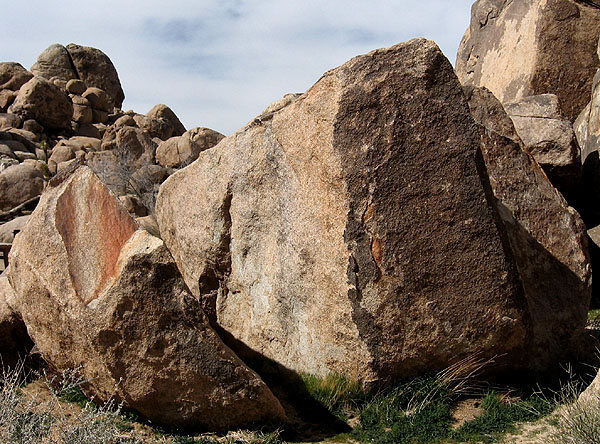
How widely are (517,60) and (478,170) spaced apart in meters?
4.58

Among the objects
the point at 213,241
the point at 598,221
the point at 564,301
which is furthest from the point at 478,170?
the point at 598,221

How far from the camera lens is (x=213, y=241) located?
5.14m

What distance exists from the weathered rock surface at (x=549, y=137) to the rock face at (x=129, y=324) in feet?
12.8

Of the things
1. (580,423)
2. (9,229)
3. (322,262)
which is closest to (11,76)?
(9,229)

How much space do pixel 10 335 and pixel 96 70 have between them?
3367cm

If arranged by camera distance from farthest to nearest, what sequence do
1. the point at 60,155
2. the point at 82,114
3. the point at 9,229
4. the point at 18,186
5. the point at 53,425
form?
the point at 82,114, the point at 60,155, the point at 18,186, the point at 9,229, the point at 53,425

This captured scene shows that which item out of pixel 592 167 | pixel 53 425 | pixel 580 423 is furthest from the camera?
pixel 592 167

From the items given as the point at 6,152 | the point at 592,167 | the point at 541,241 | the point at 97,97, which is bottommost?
the point at 541,241

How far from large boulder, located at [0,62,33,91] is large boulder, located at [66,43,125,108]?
4.34 m

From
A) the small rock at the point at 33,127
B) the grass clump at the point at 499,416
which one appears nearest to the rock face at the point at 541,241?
the grass clump at the point at 499,416

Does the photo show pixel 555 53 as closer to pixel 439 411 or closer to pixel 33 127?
pixel 439 411

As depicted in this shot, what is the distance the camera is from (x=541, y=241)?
4754 millimetres

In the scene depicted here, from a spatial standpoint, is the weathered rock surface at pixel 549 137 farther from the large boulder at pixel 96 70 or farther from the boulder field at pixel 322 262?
the large boulder at pixel 96 70

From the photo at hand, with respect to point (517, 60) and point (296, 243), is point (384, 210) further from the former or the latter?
point (517, 60)
